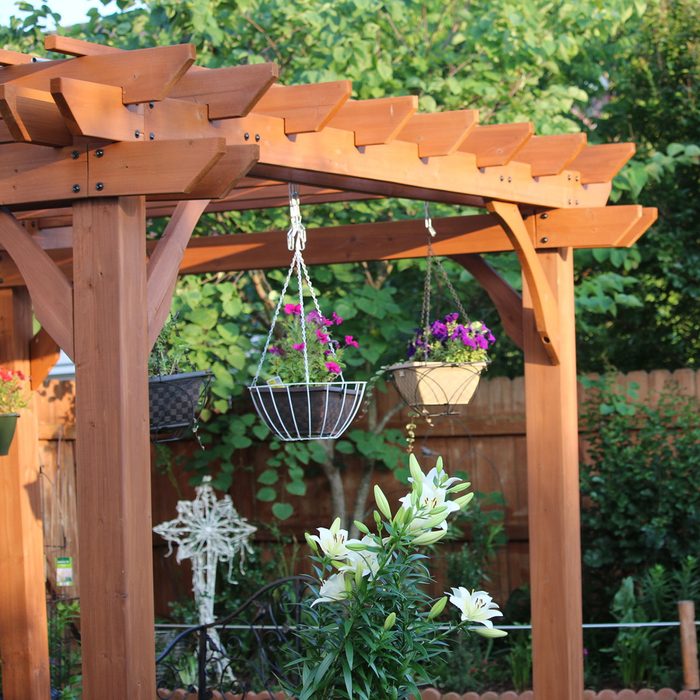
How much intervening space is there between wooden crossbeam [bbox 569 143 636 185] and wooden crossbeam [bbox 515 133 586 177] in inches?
13.9

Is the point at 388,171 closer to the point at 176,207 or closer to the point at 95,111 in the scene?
the point at 176,207

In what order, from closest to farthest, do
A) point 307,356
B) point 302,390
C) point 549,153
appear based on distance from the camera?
1. point 302,390
2. point 307,356
3. point 549,153

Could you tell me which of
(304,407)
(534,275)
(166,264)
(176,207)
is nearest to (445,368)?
(534,275)

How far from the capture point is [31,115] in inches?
120

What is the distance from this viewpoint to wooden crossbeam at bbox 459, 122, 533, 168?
4.31 meters

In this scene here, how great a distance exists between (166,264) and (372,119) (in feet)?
2.83

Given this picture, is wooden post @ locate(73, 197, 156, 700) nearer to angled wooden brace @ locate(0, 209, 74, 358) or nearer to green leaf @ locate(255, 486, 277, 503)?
angled wooden brace @ locate(0, 209, 74, 358)

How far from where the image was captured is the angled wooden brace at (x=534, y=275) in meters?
4.66

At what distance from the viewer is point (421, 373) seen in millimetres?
4863

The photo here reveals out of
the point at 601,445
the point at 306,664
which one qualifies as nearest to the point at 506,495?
the point at 601,445

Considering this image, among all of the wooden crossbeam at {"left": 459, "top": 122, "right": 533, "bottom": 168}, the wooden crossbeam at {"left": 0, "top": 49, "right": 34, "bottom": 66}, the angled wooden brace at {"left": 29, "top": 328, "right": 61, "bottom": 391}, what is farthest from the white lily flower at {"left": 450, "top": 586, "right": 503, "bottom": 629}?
the angled wooden brace at {"left": 29, "top": 328, "right": 61, "bottom": 391}

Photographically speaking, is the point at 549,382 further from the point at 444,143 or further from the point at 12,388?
the point at 12,388

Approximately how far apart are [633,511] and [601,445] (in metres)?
0.49

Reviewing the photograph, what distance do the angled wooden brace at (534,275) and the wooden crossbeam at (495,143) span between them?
242 mm
